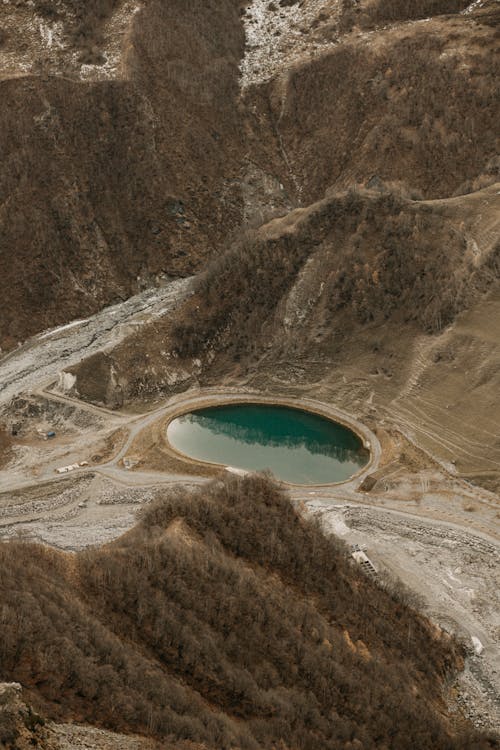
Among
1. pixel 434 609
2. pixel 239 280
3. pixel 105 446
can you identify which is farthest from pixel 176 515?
pixel 239 280

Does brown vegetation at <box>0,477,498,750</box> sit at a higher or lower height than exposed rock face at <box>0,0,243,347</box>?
lower

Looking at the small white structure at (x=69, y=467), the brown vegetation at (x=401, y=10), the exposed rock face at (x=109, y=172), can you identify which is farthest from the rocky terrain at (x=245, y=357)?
the small white structure at (x=69, y=467)

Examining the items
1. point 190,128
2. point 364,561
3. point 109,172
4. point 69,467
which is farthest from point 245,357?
point 190,128

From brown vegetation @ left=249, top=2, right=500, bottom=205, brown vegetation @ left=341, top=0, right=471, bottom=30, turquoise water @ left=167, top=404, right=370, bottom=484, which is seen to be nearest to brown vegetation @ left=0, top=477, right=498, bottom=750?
turquoise water @ left=167, top=404, right=370, bottom=484

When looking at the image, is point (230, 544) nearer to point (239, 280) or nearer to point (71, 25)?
point (239, 280)

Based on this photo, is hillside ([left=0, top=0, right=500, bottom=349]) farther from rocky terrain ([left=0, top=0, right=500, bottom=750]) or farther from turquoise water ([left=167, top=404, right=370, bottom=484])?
turquoise water ([left=167, top=404, right=370, bottom=484])

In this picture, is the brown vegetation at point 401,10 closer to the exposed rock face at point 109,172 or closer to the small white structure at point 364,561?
the exposed rock face at point 109,172

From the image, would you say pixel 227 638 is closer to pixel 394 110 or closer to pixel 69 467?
pixel 69 467
